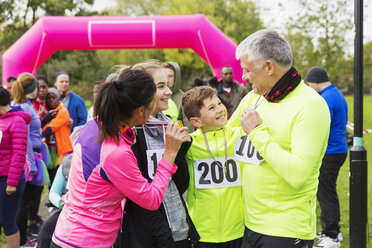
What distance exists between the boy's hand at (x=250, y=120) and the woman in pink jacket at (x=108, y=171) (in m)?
0.44

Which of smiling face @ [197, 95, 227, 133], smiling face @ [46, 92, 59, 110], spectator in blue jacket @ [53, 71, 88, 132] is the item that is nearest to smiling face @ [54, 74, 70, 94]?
spectator in blue jacket @ [53, 71, 88, 132]

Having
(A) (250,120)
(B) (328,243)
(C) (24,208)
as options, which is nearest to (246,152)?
(A) (250,120)

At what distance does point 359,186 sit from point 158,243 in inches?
103

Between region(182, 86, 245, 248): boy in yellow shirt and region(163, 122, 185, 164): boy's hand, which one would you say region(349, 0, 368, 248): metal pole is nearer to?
region(182, 86, 245, 248): boy in yellow shirt

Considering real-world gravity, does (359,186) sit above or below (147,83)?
below

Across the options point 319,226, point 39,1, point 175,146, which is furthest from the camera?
point 39,1

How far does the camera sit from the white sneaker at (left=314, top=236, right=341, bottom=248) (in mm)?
4500

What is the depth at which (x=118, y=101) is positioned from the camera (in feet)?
5.98

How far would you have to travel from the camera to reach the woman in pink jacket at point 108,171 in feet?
Answer: 5.90

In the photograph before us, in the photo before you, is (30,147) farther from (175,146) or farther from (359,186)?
(359,186)

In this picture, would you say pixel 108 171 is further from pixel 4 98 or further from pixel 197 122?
pixel 4 98

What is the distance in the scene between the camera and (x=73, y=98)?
6.60 meters

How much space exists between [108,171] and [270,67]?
36.9 inches

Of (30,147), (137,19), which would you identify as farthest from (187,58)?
(30,147)
